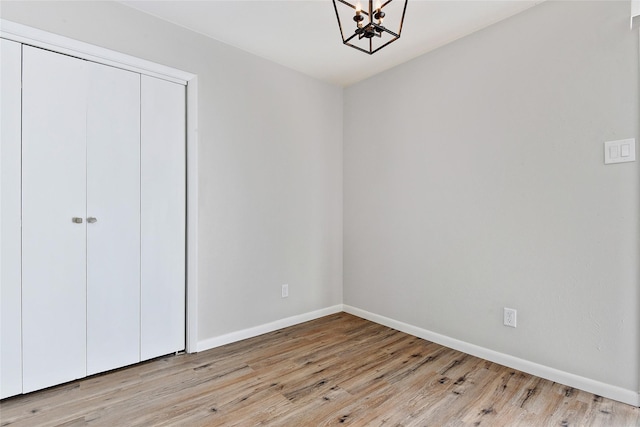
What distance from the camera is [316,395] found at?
1958 millimetres

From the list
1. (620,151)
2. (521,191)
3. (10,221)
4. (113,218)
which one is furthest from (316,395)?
(620,151)

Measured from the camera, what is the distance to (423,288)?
2834mm

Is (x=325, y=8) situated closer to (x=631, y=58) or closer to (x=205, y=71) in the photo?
(x=205, y=71)

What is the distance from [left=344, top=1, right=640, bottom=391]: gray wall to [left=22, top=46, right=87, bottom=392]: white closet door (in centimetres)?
241

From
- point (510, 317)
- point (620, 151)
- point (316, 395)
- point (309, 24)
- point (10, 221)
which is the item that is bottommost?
point (316, 395)

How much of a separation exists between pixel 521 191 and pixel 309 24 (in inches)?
A: 76.0

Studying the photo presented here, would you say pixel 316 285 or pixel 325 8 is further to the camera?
pixel 316 285

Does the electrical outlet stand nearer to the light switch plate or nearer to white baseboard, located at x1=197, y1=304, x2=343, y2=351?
the light switch plate

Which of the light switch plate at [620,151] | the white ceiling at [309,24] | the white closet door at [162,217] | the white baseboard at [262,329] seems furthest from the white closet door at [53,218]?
the light switch plate at [620,151]

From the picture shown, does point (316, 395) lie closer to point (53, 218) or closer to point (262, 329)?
point (262, 329)

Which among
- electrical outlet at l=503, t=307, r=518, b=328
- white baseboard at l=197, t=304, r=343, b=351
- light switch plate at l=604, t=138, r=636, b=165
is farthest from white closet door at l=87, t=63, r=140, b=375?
light switch plate at l=604, t=138, r=636, b=165

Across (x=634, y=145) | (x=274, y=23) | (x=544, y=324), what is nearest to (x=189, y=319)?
(x=274, y=23)

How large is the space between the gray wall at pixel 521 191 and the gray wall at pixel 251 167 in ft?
1.91

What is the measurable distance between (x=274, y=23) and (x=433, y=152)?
161 centimetres
